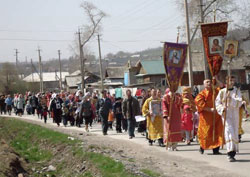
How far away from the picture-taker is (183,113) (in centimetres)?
1784

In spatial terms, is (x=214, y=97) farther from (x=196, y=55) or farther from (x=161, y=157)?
(x=196, y=55)

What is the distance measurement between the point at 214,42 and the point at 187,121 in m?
3.71

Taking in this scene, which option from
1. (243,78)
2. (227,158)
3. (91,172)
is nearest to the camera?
(227,158)

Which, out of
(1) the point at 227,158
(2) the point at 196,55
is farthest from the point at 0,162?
(2) the point at 196,55

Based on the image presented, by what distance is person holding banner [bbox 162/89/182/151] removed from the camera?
1597 cm

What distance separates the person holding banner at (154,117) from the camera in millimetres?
17336

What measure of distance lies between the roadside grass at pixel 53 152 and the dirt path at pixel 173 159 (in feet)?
1.18

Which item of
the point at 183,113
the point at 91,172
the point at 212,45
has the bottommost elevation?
the point at 91,172

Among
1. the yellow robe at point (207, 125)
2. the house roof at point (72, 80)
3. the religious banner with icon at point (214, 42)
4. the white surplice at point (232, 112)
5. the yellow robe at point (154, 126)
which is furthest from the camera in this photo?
the house roof at point (72, 80)

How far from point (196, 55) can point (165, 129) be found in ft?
182

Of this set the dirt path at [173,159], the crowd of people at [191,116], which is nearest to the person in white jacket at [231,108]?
the crowd of people at [191,116]

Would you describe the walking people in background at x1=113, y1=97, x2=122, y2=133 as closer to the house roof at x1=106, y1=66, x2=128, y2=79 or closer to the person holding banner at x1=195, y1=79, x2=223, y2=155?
the person holding banner at x1=195, y1=79, x2=223, y2=155

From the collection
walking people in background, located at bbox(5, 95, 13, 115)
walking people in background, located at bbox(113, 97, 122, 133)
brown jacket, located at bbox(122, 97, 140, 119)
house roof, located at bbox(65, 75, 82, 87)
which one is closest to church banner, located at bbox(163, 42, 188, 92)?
brown jacket, located at bbox(122, 97, 140, 119)

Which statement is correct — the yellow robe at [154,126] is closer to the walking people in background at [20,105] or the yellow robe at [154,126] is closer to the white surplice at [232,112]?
the white surplice at [232,112]
